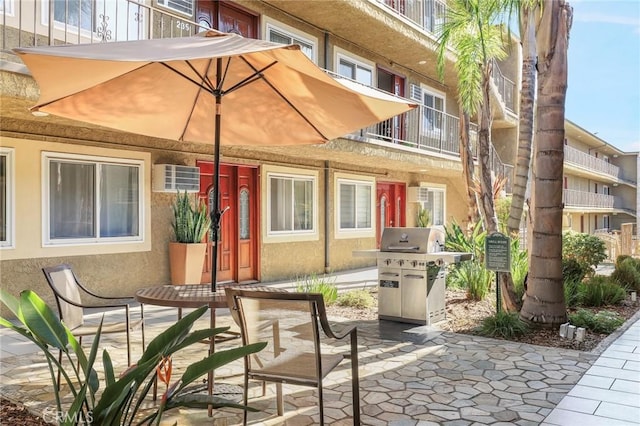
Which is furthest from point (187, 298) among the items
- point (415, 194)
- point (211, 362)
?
point (415, 194)

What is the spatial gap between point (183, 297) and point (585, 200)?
34179 mm

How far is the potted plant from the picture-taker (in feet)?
30.3

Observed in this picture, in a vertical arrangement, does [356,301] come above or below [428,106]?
below

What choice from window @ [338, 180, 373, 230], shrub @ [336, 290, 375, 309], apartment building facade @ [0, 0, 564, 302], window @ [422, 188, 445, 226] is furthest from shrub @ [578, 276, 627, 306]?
window @ [422, 188, 445, 226]

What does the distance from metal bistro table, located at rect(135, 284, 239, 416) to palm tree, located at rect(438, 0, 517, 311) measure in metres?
5.18

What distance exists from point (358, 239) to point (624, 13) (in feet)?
27.5

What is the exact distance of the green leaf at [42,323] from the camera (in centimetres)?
233

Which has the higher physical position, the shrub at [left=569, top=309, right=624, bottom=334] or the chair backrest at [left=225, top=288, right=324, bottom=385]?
the chair backrest at [left=225, top=288, right=324, bottom=385]

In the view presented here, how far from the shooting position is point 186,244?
9.24 metres

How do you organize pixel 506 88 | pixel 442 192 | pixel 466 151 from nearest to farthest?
pixel 466 151 → pixel 442 192 → pixel 506 88

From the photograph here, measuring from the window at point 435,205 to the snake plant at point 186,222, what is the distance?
10060 mm

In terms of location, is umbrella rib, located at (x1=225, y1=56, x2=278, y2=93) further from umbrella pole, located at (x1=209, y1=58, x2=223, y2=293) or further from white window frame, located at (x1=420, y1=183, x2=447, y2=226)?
white window frame, located at (x1=420, y1=183, x2=447, y2=226)

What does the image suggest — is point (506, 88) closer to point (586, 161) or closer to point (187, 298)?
point (586, 161)

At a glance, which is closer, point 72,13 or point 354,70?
point 72,13
